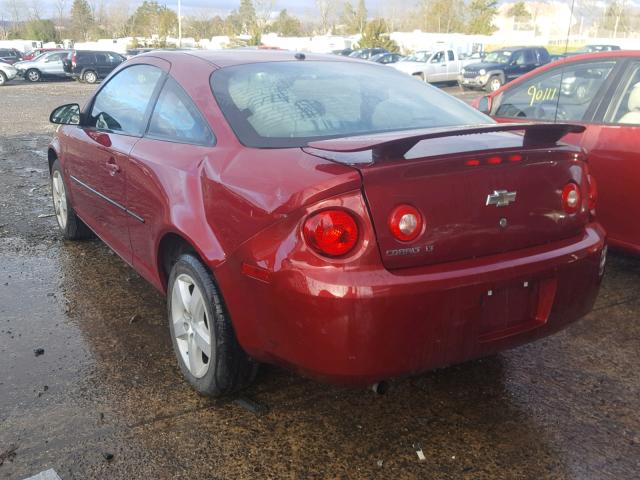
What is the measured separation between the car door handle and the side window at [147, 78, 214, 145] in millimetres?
332

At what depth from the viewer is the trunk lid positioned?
2266 millimetres

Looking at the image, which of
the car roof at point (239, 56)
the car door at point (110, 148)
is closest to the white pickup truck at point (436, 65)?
the car door at point (110, 148)

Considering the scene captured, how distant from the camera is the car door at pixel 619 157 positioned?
13.6 feet

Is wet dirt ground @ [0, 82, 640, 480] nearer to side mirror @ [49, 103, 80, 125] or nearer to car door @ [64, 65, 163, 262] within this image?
car door @ [64, 65, 163, 262]

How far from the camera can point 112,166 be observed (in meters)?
3.67

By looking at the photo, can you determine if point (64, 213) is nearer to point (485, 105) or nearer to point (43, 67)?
point (485, 105)

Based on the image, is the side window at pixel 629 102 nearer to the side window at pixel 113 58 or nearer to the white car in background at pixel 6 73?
the white car in background at pixel 6 73

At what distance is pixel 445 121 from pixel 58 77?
34152mm

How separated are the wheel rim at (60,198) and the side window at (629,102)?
4.13 m

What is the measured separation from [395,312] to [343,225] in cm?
35

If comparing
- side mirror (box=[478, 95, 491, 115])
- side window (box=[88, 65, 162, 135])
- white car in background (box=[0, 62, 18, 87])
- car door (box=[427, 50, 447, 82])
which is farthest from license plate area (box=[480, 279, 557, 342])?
white car in background (box=[0, 62, 18, 87])

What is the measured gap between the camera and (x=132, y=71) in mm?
3980

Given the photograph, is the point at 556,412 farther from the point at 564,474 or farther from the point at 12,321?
the point at 12,321

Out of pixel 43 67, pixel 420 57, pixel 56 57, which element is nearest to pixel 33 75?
pixel 43 67
